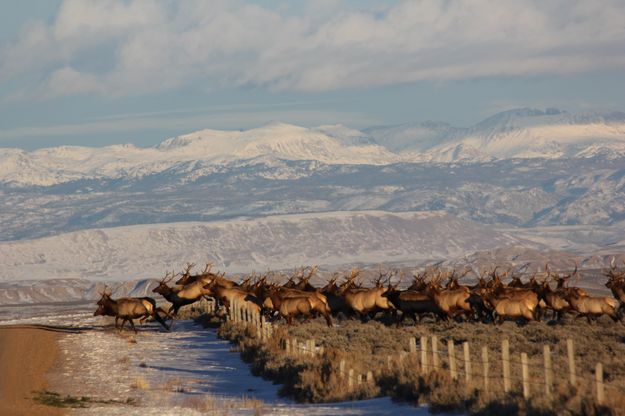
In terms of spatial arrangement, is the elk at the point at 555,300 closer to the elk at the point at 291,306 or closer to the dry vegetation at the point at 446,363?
the dry vegetation at the point at 446,363

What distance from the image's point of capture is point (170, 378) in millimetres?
31750

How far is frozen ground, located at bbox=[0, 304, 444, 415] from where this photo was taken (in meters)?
24.8

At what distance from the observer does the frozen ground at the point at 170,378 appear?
81.4 feet

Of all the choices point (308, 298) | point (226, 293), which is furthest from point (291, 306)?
point (226, 293)

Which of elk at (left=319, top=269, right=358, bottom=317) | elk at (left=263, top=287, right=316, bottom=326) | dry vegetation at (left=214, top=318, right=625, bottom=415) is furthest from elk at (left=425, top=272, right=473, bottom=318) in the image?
elk at (left=319, top=269, right=358, bottom=317)

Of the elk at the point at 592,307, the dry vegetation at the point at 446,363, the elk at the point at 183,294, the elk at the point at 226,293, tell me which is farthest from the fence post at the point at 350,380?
the elk at the point at 183,294

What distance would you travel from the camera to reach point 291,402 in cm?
2611

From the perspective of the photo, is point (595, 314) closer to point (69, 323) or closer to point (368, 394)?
point (368, 394)

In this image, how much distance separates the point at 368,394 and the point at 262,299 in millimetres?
18857

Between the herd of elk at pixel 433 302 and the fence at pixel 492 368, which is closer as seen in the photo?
the fence at pixel 492 368

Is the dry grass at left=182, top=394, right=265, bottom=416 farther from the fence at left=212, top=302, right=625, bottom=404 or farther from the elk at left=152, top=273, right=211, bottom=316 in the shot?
the elk at left=152, top=273, right=211, bottom=316

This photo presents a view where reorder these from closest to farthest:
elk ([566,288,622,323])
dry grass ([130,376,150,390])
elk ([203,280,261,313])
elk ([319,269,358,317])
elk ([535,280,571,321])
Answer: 1. dry grass ([130,376,150,390])
2. elk ([566,288,622,323])
3. elk ([535,280,571,321])
4. elk ([319,269,358,317])
5. elk ([203,280,261,313])

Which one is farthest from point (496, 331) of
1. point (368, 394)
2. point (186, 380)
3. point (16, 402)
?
point (16, 402)

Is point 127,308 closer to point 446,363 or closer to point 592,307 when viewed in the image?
point 592,307
